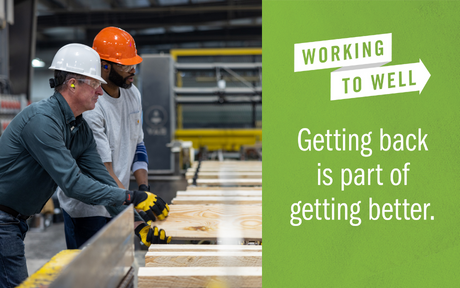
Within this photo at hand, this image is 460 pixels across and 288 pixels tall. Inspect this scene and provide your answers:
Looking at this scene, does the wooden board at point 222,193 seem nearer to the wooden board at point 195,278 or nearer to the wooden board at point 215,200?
the wooden board at point 215,200

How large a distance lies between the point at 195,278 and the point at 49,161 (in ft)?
2.48

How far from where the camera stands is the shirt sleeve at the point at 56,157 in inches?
55.1

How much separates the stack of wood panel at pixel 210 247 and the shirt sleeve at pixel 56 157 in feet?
1.10

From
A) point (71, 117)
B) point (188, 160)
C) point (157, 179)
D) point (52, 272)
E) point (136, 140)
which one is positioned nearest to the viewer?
point (52, 272)

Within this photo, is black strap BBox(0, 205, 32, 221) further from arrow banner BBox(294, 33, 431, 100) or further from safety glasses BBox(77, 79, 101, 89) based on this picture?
arrow banner BBox(294, 33, 431, 100)

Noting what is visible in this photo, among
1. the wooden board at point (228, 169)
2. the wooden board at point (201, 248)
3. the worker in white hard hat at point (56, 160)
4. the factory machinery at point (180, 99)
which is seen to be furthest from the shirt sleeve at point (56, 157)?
the factory machinery at point (180, 99)

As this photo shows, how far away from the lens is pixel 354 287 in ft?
2.90

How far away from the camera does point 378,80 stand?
0.86m

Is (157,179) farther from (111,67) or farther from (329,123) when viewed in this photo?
(329,123)

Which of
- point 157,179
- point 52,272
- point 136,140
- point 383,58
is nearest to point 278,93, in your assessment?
point 383,58

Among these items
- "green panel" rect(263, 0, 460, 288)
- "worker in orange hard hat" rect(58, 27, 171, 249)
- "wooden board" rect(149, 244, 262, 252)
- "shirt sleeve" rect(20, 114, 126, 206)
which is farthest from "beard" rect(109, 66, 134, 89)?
"green panel" rect(263, 0, 460, 288)

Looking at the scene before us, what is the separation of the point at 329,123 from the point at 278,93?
141 mm

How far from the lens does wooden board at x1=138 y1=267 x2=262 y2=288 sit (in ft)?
3.46

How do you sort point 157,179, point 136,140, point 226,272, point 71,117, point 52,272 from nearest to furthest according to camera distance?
point 52,272 → point 226,272 → point 71,117 → point 136,140 → point 157,179
